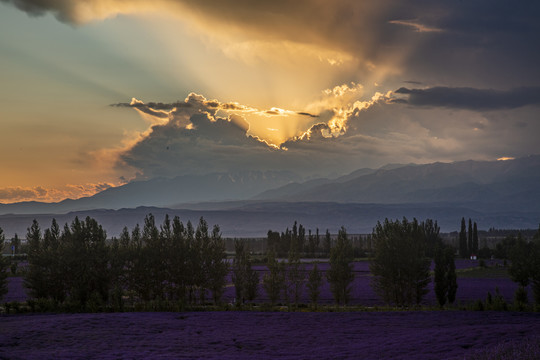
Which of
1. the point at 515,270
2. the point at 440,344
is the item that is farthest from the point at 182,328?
the point at 515,270

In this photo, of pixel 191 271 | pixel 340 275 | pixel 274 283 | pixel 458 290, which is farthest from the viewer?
pixel 458 290

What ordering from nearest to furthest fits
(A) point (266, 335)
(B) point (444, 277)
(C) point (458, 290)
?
(A) point (266, 335), (B) point (444, 277), (C) point (458, 290)

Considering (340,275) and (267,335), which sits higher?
(340,275)

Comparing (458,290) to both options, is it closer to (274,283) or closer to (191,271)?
(274,283)

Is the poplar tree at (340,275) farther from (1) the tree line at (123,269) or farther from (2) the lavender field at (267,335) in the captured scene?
(2) the lavender field at (267,335)

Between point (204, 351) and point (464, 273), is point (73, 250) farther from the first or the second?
point (464, 273)

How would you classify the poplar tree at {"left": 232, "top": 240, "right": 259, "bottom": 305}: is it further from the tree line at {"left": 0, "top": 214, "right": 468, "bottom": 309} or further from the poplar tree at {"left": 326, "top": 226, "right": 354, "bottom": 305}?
the poplar tree at {"left": 326, "top": 226, "right": 354, "bottom": 305}

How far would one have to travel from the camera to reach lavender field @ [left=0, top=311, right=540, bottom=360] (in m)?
32.2

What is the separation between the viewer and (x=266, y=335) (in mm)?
39688

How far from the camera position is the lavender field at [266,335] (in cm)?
3219

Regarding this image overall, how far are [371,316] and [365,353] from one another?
18.9m

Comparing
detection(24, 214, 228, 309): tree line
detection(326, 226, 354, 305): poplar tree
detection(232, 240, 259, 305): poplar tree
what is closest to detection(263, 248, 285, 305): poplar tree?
detection(232, 240, 259, 305): poplar tree

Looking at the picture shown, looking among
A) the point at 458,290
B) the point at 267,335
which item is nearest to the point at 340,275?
the point at 458,290

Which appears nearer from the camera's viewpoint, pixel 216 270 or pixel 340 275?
pixel 340 275
